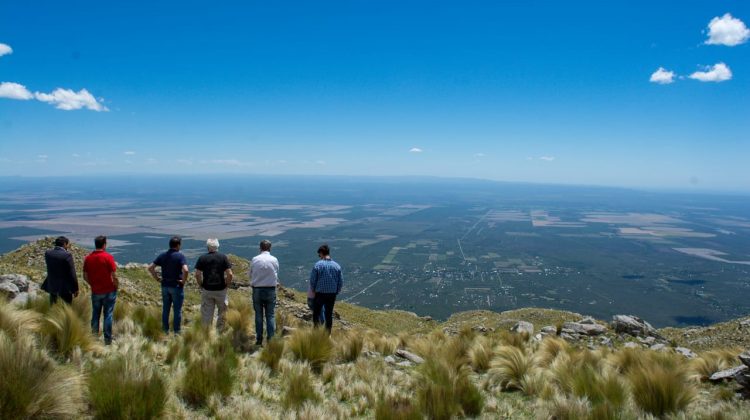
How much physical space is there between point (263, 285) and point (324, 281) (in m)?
1.38

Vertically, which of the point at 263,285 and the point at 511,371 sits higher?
the point at 263,285

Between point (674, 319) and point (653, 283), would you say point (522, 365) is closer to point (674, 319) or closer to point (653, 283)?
point (674, 319)

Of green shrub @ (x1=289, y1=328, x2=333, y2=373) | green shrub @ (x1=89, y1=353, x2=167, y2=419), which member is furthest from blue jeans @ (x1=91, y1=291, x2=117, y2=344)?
green shrub @ (x1=89, y1=353, x2=167, y2=419)

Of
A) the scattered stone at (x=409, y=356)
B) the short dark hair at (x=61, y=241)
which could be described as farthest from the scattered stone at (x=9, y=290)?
the scattered stone at (x=409, y=356)

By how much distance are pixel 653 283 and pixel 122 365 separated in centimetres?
11080

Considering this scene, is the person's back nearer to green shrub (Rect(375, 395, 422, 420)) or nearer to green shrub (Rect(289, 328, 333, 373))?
green shrub (Rect(289, 328, 333, 373))

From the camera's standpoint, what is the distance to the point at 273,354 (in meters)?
7.71

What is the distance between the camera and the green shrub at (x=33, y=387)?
4.03 meters

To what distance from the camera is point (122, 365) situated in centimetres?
509

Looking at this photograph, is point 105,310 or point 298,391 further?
point 105,310

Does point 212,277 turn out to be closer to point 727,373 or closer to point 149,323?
point 149,323

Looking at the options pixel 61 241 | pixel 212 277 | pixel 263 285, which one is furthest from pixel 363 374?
pixel 61 241

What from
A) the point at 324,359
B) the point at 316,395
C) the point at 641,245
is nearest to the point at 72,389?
the point at 316,395

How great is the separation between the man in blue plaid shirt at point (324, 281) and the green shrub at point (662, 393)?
19.4ft
